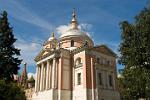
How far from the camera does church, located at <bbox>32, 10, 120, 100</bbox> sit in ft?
125

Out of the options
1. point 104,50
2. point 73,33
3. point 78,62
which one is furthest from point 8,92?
point 73,33

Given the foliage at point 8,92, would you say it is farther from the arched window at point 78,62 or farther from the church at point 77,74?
the arched window at point 78,62

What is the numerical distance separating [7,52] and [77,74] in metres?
13.0

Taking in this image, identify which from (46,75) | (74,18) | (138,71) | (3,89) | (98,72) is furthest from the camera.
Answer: (74,18)

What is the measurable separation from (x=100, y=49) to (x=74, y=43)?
5.92 m

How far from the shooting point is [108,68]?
41312 millimetres

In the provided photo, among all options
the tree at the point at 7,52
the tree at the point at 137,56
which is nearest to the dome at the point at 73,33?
the tree at the point at 7,52

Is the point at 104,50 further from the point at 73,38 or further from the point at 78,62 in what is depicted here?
the point at 73,38

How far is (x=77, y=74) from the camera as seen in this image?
39938 millimetres

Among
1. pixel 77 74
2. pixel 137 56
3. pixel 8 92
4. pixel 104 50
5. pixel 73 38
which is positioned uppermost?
pixel 73 38

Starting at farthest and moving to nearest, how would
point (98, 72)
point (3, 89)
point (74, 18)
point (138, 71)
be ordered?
point (74, 18)
point (98, 72)
point (3, 89)
point (138, 71)

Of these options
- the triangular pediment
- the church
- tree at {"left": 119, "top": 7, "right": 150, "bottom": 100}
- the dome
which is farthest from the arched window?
Answer: tree at {"left": 119, "top": 7, "right": 150, "bottom": 100}

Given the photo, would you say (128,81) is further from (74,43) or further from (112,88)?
(74,43)

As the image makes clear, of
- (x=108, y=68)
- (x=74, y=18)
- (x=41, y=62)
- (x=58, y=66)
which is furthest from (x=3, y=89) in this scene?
(x=74, y=18)
